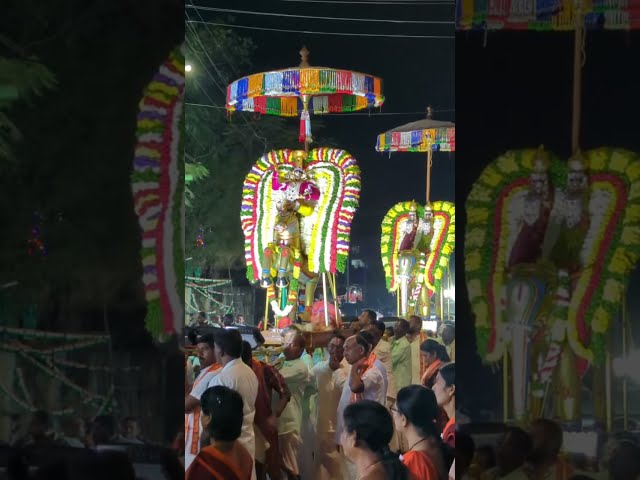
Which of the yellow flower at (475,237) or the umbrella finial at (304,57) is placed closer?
the yellow flower at (475,237)

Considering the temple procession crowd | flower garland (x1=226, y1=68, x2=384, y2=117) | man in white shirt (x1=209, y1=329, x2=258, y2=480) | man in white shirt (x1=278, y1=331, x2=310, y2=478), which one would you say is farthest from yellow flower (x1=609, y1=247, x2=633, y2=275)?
flower garland (x1=226, y1=68, x2=384, y2=117)

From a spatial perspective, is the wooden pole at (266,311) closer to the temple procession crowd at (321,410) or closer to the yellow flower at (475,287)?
the temple procession crowd at (321,410)

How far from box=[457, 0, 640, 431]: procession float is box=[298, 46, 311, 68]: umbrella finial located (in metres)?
3.41

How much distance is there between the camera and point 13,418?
2779 millimetres

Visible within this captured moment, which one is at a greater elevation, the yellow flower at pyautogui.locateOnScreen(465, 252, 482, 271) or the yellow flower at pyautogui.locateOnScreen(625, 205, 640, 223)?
the yellow flower at pyautogui.locateOnScreen(625, 205, 640, 223)

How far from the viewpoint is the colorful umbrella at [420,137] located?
6.86m

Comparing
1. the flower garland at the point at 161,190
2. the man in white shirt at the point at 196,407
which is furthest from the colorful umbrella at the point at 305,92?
the flower garland at the point at 161,190

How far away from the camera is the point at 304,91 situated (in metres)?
6.34

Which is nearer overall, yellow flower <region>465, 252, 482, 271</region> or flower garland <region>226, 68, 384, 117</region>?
yellow flower <region>465, 252, 482, 271</region>

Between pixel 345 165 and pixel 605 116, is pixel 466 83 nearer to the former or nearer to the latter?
pixel 605 116

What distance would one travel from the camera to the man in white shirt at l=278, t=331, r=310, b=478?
17.0ft

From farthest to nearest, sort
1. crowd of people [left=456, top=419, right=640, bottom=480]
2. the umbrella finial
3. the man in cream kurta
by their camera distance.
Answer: the man in cream kurta < the umbrella finial < crowd of people [left=456, top=419, right=640, bottom=480]

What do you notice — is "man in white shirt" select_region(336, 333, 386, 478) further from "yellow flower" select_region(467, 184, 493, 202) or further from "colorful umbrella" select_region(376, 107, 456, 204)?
"yellow flower" select_region(467, 184, 493, 202)

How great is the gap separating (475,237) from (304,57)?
11.8 feet
